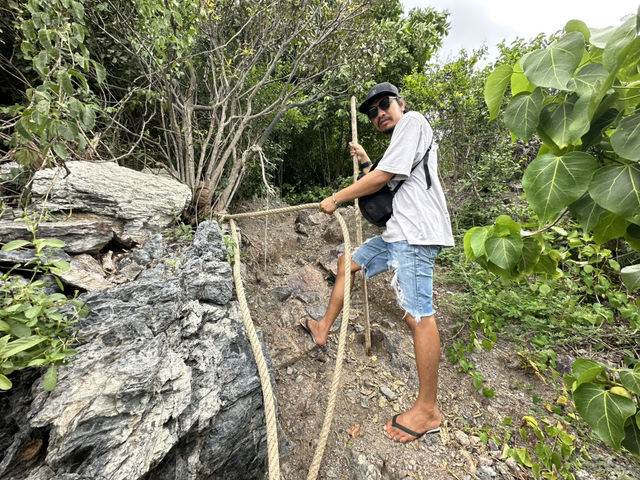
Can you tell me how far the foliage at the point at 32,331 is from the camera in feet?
3.45

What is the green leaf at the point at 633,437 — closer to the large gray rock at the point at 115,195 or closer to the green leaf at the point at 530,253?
the green leaf at the point at 530,253

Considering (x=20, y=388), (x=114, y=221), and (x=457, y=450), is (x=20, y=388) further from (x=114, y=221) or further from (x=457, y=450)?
(x=457, y=450)

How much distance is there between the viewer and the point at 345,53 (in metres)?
4.02

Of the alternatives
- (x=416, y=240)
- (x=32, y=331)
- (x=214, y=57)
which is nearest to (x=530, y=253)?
(x=416, y=240)

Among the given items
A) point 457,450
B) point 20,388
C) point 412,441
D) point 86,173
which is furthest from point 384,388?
point 86,173

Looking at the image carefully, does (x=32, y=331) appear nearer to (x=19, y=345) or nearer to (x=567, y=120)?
(x=19, y=345)

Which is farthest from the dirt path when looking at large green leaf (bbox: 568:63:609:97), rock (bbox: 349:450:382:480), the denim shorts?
large green leaf (bbox: 568:63:609:97)

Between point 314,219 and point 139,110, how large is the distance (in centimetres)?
332

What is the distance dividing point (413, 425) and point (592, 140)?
196cm

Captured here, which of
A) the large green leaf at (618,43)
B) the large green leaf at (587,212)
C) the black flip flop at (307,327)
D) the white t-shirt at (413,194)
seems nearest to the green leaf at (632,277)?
the large green leaf at (587,212)

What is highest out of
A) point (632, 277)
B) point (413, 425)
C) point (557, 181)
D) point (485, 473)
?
point (557, 181)

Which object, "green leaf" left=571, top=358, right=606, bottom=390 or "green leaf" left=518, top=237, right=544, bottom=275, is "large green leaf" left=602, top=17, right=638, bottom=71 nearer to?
"green leaf" left=518, top=237, right=544, bottom=275

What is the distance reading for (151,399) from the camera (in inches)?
50.0

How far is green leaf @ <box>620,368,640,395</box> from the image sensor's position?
2.00 feet
